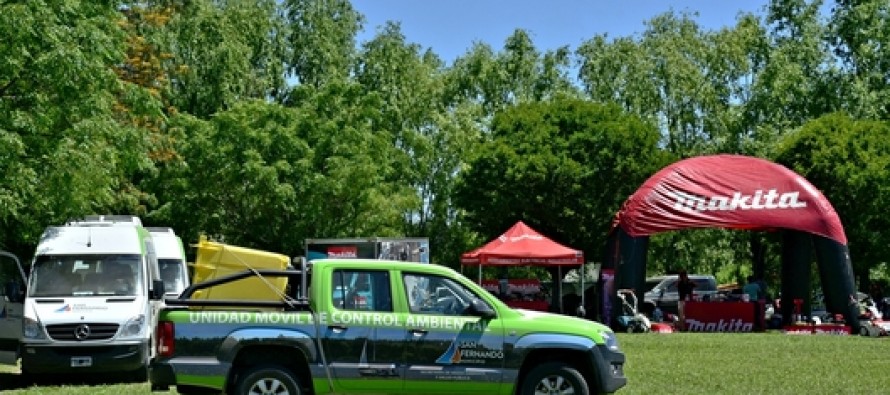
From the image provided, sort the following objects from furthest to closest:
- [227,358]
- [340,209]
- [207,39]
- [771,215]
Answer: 1. [207,39]
2. [340,209]
3. [771,215]
4. [227,358]

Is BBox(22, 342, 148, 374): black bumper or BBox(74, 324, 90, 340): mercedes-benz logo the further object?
BBox(74, 324, 90, 340): mercedes-benz logo

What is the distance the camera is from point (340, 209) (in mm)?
47781

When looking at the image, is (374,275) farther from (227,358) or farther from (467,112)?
(467,112)

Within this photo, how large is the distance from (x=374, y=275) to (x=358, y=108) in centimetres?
3541

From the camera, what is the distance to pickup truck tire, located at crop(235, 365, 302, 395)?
13.3 metres

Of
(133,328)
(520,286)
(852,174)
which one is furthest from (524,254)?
(133,328)

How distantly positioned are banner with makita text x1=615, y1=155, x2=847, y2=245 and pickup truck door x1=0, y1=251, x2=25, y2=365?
19.0 meters

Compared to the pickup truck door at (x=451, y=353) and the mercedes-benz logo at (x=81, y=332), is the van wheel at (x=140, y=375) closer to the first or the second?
the mercedes-benz logo at (x=81, y=332)

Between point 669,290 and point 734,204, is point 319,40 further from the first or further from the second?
point 734,204

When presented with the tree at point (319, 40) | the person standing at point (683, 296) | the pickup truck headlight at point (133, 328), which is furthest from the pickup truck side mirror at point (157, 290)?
the tree at point (319, 40)

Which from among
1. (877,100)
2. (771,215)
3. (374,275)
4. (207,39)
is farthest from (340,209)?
(374,275)

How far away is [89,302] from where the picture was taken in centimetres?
1961

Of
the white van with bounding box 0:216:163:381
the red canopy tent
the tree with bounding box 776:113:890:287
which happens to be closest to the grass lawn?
the white van with bounding box 0:216:163:381

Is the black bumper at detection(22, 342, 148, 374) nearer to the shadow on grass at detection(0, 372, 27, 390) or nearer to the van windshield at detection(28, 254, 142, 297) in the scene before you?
the shadow on grass at detection(0, 372, 27, 390)
